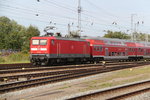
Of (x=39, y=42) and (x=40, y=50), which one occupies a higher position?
(x=39, y=42)

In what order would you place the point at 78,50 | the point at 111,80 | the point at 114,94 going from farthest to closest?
the point at 78,50, the point at 111,80, the point at 114,94

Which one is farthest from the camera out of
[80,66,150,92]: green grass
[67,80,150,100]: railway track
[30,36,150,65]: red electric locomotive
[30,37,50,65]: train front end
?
[30,36,150,65]: red electric locomotive

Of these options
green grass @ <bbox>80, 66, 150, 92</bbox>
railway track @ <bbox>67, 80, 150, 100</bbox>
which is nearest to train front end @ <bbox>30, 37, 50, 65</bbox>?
green grass @ <bbox>80, 66, 150, 92</bbox>

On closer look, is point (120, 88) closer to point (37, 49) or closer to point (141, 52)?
point (37, 49)

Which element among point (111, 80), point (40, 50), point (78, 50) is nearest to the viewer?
point (111, 80)

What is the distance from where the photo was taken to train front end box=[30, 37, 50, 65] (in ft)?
82.4

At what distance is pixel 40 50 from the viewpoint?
2555 cm

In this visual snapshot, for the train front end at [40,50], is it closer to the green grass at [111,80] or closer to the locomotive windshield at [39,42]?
the locomotive windshield at [39,42]

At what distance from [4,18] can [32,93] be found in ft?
334

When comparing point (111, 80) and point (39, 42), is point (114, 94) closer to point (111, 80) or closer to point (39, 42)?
point (111, 80)

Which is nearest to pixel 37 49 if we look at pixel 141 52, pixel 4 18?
pixel 141 52

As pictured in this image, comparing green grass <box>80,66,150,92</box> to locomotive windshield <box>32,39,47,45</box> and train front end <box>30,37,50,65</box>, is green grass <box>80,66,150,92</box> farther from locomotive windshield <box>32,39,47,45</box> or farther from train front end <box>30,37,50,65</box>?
locomotive windshield <box>32,39,47,45</box>

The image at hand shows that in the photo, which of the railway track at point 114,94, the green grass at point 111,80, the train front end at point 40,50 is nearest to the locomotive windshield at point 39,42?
the train front end at point 40,50

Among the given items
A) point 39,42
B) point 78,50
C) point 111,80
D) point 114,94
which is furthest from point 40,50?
point 114,94
